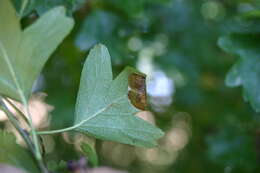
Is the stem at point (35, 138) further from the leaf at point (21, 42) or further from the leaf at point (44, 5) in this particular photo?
the leaf at point (44, 5)

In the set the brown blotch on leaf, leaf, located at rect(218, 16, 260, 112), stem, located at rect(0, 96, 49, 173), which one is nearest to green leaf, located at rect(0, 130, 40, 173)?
stem, located at rect(0, 96, 49, 173)

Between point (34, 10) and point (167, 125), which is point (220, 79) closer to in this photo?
point (167, 125)

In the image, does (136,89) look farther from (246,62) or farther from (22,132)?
(246,62)

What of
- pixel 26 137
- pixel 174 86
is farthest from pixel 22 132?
pixel 174 86

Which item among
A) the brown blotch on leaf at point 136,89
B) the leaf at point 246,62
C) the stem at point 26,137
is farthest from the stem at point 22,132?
the leaf at point 246,62

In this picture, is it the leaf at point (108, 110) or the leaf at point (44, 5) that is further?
the leaf at point (44, 5)

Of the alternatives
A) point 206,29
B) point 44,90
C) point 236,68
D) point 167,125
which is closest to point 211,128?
point 167,125

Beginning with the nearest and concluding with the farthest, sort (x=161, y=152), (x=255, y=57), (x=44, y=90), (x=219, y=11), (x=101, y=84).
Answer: (x=101, y=84) → (x=255, y=57) → (x=44, y=90) → (x=219, y=11) → (x=161, y=152)
